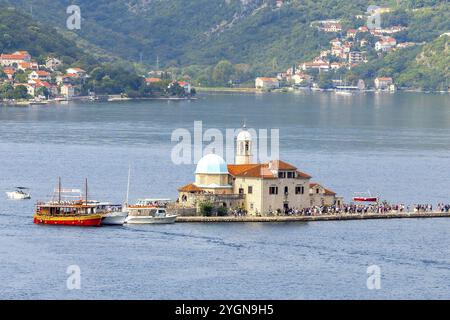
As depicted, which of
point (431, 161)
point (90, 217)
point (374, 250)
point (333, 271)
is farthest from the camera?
point (431, 161)

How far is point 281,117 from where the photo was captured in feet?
514

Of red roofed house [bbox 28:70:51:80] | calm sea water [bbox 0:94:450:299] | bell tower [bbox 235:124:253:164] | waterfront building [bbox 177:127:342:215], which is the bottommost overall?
calm sea water [bbox 0:94:450:299]

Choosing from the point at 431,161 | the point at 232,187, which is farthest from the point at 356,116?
the point at 232,187

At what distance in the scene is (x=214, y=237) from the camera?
215 feet

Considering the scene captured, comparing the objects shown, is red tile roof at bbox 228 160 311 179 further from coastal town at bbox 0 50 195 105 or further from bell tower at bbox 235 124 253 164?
coastal town at bbox 0 50 195 105

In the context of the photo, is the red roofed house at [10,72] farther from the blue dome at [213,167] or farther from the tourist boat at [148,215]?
the tourist boat at [148,215]

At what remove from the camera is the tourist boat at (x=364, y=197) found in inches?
3155

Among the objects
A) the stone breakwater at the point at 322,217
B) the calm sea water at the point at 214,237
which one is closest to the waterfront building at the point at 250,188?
the stone breakwater at the point at 322,217

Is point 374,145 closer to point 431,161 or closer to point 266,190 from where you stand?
point 431,161

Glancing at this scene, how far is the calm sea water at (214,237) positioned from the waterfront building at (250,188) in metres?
1.92

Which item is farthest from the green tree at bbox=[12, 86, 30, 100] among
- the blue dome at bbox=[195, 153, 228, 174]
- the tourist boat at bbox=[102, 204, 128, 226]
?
the tourist boat at bbox=[102, 204, 128, 226]

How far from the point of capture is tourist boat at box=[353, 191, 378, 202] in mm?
80125

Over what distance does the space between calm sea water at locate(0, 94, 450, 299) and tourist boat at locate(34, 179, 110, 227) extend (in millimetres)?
812
